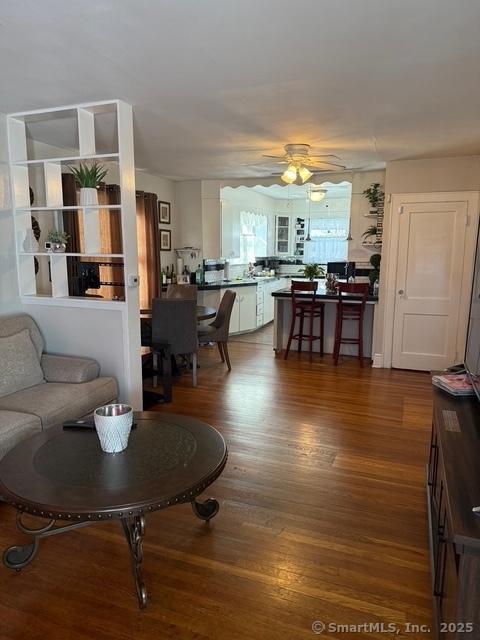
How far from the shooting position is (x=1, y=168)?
3.45 m

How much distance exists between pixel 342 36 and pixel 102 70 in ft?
4.50

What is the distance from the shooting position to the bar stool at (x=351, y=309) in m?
5.47

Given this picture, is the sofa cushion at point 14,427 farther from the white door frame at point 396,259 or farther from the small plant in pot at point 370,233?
the small plant in pot at point 370,233

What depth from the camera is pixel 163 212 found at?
21.8 ft

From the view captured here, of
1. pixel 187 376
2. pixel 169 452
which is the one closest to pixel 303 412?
pixel 187 376

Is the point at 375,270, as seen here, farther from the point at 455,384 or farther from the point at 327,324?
the point at 455,384

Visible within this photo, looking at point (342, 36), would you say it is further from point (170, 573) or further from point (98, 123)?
point (170, 573)

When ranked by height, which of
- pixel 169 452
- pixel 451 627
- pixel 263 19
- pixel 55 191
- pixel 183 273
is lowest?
pixel 451 627

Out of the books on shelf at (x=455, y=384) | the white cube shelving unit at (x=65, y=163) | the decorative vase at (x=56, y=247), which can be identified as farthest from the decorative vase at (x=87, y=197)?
the books on shelf at (x=455, y=384)

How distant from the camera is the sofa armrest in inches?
128

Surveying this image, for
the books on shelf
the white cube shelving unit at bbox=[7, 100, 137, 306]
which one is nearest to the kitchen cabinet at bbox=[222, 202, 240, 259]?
the white cube shelving unit at bbox=[7, 100, 137, 306]

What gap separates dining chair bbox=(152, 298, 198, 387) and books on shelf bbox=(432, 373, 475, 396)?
2626 mm

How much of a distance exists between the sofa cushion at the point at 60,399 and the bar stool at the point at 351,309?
10.8 ft

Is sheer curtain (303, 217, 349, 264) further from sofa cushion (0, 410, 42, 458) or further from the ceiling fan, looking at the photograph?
sofa cushion (0, 410, 42, 458)
